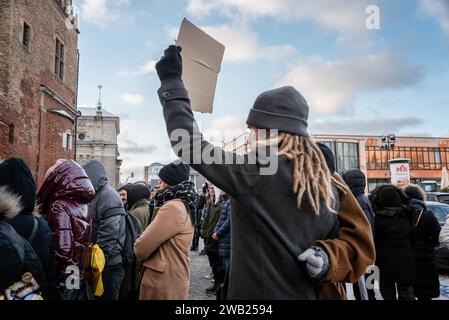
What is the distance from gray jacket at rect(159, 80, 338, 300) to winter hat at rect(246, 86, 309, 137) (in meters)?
0.19

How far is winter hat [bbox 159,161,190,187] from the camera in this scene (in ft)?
12.7

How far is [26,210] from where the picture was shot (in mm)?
2391

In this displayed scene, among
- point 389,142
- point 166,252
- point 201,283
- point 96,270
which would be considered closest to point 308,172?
point 166,252

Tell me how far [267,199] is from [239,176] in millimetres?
177

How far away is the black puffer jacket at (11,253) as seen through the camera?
183 cm

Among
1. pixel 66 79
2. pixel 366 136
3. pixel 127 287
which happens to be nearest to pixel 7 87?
pixel 66 79

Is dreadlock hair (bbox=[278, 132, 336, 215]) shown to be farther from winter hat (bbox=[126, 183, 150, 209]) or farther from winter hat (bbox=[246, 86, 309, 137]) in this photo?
winter hat (bbox=[126, 183, 150, 209])

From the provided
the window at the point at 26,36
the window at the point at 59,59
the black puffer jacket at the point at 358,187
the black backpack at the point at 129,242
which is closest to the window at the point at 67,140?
the window at the point at 59,59

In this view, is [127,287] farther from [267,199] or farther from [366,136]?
[366,136]

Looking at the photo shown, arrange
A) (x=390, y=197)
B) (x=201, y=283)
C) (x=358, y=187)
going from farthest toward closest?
(x=201, y=283) → (x=358, y=187) → (x=390, y=197)

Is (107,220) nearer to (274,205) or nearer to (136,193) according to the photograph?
(136,193)

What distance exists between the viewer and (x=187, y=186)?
3713 millimetres

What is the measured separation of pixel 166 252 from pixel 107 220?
3.04 ft

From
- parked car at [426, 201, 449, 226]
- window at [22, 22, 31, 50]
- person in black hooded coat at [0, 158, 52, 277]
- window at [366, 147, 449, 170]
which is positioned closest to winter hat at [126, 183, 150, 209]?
person in black hooded coat at [0, 158, 52, 277]
